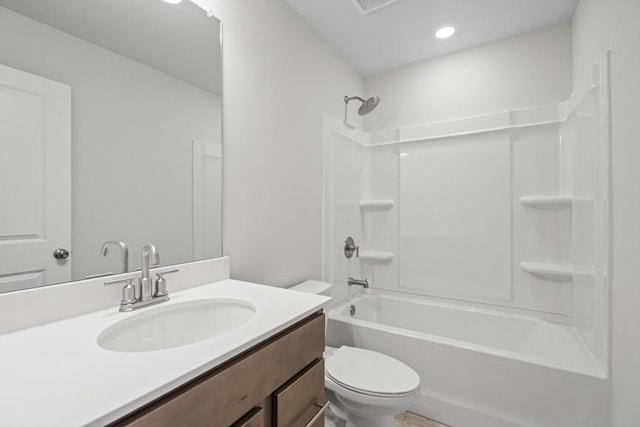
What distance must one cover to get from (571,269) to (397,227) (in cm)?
120

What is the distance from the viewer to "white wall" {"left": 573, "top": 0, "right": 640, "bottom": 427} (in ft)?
3.57

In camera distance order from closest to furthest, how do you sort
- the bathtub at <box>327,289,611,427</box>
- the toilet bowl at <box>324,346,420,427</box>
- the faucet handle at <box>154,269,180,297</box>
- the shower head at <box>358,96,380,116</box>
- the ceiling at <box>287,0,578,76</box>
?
the faucet handle at <box>154,269,180,297</box>, the toilet bowl at <box>324,346,420,427</box>, the bathtub at <box>327,289,611,427</box>, the ceiling at <box>287,0,578,76</box>, the shower head at <box>358,96,380,116</box>

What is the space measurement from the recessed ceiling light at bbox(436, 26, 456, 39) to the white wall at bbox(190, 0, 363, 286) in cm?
80

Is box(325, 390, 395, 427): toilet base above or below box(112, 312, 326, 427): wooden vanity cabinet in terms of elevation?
below

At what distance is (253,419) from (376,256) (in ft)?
6.50

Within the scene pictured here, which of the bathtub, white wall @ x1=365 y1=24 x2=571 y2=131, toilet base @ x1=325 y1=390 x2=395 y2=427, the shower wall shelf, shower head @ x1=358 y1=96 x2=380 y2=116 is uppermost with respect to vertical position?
white wall @ x1=365 y1=24 x2=571 y2=131

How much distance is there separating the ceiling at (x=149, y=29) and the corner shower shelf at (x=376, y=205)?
1.64 meters

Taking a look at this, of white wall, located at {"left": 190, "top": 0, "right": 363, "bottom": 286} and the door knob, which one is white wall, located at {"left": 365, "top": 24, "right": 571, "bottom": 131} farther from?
the door knob

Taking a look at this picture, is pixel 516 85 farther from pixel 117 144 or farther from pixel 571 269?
pixel 117 144

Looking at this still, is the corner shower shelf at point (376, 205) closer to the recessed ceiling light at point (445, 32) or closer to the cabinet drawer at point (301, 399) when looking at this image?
the recessed ceiling light at point (445, 32)

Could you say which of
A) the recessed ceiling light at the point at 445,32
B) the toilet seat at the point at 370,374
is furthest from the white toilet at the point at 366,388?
the recessed ceiling light at the point at 445,32

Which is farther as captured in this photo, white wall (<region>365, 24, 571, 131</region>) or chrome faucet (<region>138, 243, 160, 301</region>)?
white wall (<region>365, 24, 571, 131</region>)

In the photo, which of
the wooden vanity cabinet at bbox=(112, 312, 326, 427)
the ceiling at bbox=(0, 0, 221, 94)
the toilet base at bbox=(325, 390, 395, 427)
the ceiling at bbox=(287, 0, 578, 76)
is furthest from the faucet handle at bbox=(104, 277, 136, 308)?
the ceiling at bbox=(287, 0, 578, 76)

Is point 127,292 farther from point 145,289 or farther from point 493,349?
point 493,349
